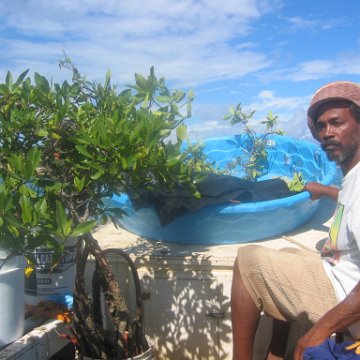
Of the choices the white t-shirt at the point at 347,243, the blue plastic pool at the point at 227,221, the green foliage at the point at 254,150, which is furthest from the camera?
the green foliage at the point at 254,150

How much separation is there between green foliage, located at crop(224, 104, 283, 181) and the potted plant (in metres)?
2.54

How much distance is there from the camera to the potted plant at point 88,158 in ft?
4.87

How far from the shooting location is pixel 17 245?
1416 mm

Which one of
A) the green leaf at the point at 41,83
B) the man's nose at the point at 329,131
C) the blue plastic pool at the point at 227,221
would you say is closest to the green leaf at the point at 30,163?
the green leaf at the point at 41,83

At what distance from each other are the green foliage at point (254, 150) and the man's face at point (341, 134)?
2.41 m

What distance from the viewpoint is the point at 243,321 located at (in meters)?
1.95

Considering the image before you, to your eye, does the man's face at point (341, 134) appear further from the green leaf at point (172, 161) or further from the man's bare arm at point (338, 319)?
the green leaf at point (172, 161)

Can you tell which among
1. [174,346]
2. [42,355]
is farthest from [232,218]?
[42,355]

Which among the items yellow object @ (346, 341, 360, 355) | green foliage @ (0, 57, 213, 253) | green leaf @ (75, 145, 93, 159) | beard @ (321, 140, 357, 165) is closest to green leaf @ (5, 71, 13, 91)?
green foliage @ (0, 57, 213, 253)

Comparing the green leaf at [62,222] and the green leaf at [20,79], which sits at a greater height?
the green leaf at [20,79]

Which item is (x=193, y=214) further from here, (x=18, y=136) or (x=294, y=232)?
(x=18, y=136)

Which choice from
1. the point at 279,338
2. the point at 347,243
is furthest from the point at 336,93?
the point at 279,338

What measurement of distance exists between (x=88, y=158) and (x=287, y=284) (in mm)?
993

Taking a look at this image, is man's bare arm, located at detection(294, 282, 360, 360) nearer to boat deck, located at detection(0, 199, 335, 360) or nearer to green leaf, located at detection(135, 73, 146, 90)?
boat deck, located at detection(0, 199, 335, 360)
